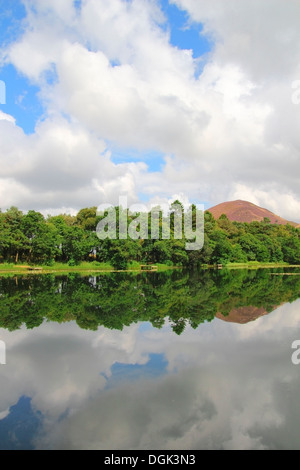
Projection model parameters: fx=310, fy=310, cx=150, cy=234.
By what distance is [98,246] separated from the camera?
37.7 meters

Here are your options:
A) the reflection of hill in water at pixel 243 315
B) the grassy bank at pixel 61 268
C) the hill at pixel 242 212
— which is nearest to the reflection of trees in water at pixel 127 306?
the reflection of hill in water at pixel 243 315

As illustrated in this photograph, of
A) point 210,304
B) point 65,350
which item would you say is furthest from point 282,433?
point 210,304

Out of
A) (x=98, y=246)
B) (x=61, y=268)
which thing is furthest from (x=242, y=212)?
(x=61, y=268)

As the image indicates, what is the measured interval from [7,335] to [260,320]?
798cm

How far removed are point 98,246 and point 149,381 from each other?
3267cm

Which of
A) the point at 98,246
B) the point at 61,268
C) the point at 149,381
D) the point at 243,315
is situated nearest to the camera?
the point at 149,381

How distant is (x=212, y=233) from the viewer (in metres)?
47.3

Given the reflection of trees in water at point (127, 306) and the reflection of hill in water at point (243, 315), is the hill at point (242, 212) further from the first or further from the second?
Result: the reflection of hill in water at point (243, 315)

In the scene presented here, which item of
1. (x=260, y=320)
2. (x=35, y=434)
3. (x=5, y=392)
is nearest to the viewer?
(x=35, y=434)

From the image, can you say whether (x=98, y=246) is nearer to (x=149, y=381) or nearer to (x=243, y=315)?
(x=243, y=315)

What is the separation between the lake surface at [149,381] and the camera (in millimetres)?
4078

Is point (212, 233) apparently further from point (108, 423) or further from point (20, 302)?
point (108, 423)

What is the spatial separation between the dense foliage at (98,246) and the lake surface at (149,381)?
2415 cm

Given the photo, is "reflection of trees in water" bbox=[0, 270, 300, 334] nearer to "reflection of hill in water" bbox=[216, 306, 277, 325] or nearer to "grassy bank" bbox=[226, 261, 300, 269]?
"reflection of hill in water" bbox=[216, 306, 277, 325]
